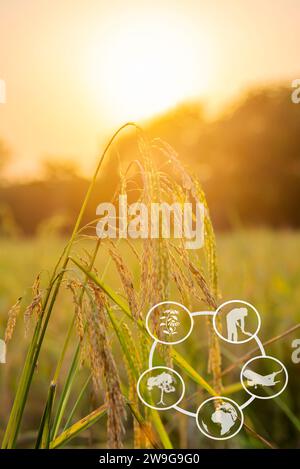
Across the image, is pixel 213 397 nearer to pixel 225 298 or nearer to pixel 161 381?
pixel 161 381

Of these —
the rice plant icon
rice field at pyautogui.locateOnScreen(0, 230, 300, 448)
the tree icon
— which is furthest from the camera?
rice field at pyautogui.locateOnScreen(0, 230, 300, 448)

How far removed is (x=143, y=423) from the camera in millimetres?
683

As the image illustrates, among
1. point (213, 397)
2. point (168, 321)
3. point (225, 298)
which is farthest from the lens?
point (225, 298)

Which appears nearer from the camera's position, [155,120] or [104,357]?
[104,357]

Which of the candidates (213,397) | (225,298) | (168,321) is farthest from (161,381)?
(225,298)

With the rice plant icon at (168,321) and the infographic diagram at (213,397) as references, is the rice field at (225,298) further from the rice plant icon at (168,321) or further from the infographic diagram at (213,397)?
the rice plant icon at (168,321)

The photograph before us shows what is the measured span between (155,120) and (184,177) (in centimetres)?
84

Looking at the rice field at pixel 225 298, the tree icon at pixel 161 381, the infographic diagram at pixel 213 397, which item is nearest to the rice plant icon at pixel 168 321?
the infographic diagram at pixel 213 397

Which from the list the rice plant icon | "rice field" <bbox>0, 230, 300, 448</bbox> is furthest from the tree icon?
"rice field" <bbox>0, 230, 300, 448</bbox>

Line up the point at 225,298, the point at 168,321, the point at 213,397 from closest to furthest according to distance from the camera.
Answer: the point at 168,321 → the point at 213,397 → the point at 225,298

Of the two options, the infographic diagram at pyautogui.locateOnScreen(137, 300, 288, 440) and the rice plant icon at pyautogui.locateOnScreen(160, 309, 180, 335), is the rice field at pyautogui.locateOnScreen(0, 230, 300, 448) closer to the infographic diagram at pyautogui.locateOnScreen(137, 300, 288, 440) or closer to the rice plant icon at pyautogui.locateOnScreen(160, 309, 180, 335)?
the infographic diagram at pyautogui.locateOnScreen(137, 300, 288, 440)

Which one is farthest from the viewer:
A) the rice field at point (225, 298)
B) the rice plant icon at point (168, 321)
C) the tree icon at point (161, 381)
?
the rice field at point (225, 298)
